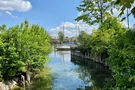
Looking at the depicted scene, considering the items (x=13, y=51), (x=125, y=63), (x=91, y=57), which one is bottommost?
(x=91, y=57)

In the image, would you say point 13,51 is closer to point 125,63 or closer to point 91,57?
point 125,63

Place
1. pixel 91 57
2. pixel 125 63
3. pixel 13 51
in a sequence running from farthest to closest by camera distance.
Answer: pixel 91 57 → pixel 13 51 → pixel 125 63

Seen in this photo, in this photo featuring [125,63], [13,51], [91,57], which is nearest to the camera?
[125,63]

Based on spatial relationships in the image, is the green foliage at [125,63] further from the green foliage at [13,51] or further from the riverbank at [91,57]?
the riverbank at [91,57]

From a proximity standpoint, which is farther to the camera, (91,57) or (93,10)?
(91,57)

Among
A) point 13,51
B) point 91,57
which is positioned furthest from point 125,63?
point 91,57

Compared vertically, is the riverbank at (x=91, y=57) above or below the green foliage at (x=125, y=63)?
below

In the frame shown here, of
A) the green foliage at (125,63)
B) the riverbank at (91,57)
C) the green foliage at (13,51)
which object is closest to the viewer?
the green foliage at (125,63)

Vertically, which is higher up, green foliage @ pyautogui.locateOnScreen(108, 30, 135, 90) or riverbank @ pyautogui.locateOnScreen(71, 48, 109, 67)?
green foliage @ pyautogui.locateOnScreen(108, 30, 135, 90)

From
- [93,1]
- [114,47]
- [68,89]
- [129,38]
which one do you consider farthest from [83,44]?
[129,38]

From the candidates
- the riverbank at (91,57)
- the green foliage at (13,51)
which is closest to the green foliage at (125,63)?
the green foliage at (13,51)

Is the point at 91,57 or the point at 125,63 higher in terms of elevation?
the point at 125,63

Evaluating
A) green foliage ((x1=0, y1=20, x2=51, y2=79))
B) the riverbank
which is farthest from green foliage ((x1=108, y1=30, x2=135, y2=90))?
the riverbank

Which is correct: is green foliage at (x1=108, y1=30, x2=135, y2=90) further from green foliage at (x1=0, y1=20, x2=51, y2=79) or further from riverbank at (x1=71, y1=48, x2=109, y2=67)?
riverbank at (x1=71, y1=48, x2=109, y2=67)
